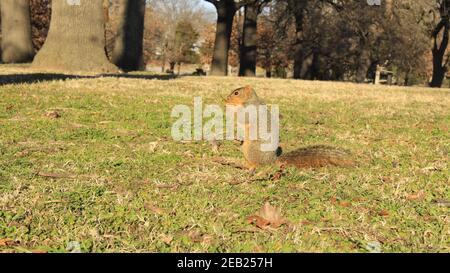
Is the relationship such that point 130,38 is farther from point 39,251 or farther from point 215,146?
point 39,251

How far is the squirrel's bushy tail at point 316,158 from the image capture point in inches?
162


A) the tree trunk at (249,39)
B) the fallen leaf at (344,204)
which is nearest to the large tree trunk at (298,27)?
the tree trunk at (249,39)

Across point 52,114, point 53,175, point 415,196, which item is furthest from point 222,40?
point 415,196

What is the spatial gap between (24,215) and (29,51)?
19130mm

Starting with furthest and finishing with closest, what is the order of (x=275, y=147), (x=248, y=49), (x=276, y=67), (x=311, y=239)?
(x=276, y=67) → (x=248, y=49) → (x=275, y=147) → (x=311, y=239)

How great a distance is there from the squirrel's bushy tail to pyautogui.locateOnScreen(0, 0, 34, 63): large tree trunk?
18.1 metres

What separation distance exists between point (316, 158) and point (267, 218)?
1.36 meters

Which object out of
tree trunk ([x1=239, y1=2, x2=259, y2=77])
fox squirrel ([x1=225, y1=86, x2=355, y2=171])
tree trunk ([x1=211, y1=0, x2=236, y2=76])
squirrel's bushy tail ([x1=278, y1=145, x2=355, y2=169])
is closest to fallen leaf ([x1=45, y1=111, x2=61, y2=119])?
fox squirrel ([x1=225, y1=86, x2=355, y2=171])

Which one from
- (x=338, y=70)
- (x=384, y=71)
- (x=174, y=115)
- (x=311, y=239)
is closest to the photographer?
(x=311, y=239)

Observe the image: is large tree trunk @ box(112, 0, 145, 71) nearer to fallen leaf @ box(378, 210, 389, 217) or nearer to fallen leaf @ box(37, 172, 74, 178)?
fallen leaf @ box(37, 172, 74, 178)

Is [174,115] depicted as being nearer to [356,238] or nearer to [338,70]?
[356,238]

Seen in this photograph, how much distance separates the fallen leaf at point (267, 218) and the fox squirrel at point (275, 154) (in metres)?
1.11

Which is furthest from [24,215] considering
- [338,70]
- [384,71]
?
[384,71]

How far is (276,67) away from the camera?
52.8m
